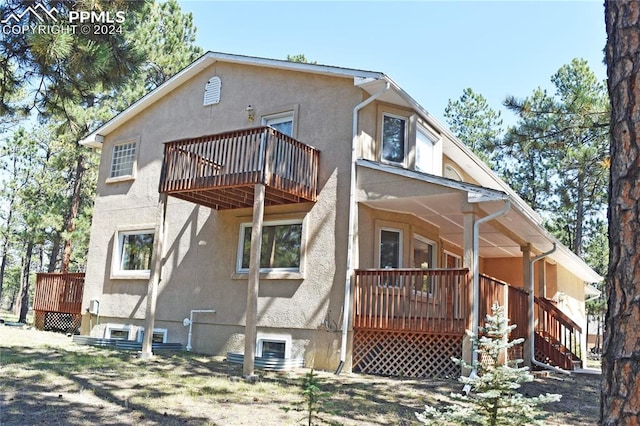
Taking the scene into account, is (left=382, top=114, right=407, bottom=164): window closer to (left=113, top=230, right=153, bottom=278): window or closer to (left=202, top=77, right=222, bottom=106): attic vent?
(left=202, top=77, right=222, bottom=106): attic vent

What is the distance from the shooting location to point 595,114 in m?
9.89

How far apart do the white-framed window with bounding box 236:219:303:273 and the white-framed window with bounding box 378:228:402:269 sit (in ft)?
6.03

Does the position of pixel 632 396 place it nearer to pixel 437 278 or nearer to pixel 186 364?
pixel 437 278

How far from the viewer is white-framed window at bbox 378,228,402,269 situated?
477 inches

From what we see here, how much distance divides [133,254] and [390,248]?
23.9ft

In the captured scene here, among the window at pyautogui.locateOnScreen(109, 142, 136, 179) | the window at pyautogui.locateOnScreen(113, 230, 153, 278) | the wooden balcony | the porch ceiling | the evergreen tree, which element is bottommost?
the window at pyautogui.locateOnScreen(113, 230, 153, 278)

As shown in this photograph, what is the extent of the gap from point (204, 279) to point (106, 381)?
16.3ft

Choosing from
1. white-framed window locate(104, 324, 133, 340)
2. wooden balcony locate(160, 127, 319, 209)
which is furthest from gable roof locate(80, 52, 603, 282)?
white-framed window locate(104, 324, 133, 340)

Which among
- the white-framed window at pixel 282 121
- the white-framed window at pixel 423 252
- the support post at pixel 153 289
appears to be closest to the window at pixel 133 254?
the support post at pixel 153 289

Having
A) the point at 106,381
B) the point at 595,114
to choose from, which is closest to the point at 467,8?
the point at 595,114

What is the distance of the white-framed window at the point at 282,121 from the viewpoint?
1288 centimetres

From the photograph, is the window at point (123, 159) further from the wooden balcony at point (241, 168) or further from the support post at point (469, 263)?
the support post at point (469, 263)

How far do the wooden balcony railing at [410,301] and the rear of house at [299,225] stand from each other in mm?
28

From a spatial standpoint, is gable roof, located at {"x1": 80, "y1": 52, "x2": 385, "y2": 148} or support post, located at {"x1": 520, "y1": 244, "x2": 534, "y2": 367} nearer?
gable roof, located at {"x1": 80, "y1": 52, "x2": 385, "y2": 148}
